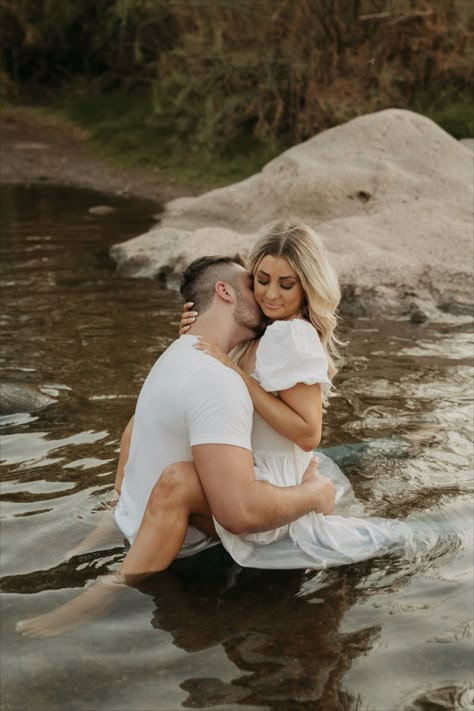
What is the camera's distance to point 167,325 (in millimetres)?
8992

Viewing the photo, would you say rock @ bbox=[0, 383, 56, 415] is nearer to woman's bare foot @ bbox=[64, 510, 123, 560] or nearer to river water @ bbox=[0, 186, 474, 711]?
river water @ bbox=[0, 186, 474, 711]

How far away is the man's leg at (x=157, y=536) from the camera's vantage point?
12.9 ft

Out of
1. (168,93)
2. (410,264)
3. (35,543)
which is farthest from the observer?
(168,93)

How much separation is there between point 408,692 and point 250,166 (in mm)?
15539

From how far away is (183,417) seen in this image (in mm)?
3953

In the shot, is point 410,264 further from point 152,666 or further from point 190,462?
point 152,666

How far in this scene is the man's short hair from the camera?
443cm

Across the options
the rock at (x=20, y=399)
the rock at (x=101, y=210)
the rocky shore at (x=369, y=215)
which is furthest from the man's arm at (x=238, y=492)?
the rock at (x=101, y=210)

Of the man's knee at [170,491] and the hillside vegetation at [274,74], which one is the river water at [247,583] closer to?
the man's knee at [170,491]

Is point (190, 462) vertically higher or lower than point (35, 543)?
higher

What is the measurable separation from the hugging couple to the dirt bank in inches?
505

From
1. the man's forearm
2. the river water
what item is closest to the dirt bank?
the river water

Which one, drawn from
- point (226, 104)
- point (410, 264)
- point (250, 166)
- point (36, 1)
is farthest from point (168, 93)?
point (410, 264)

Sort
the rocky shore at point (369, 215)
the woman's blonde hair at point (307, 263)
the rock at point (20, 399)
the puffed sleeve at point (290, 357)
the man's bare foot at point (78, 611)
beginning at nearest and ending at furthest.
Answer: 1. the man's bare foot at point (78, 611)
2. the puffed sleeve at point (290, 357)
3. the woman's blonde hair at point (307, 263)
4. the rock at point (20, 399)
5. the rocky shore at point (369, 215)
